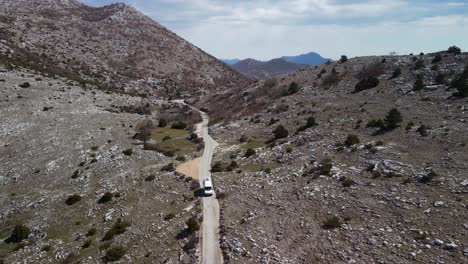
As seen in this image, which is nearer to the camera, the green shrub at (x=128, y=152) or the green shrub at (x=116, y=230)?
the green shrub at (x=116, y=230)

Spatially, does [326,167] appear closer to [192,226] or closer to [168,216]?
[192,226]

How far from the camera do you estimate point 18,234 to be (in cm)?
3759

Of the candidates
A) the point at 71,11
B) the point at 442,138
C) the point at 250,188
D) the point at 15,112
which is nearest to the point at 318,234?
the point at 250,188

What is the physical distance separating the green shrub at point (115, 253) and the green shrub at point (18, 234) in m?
12.4

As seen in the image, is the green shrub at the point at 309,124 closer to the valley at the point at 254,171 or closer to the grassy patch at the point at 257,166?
the valley at the point at 254,171

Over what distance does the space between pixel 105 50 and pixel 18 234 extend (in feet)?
436

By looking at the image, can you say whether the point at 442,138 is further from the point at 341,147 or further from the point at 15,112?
the point at 15,112

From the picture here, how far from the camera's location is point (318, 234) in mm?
30156

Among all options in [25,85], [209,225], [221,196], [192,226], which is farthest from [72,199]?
[25,85]

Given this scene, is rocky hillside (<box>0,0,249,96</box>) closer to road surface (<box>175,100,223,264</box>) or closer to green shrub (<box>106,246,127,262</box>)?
road surface (<box>175,100,223,264</box>)

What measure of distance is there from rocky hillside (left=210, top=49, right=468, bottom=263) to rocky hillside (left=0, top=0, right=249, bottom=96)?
78.2 metres

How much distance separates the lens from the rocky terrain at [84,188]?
34219 millimetres

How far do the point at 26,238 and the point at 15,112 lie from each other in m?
41.5

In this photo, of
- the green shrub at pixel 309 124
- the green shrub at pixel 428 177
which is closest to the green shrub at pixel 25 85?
the green shrub at pixel 309 124
